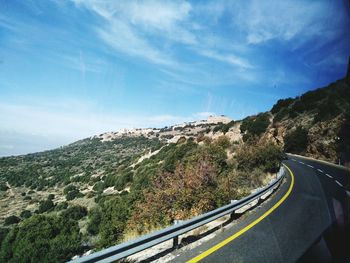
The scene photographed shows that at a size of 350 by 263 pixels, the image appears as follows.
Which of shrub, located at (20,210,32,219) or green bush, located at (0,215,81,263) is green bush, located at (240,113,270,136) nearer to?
green bush, located at (0,215,81,263)

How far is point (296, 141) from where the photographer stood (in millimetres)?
39094

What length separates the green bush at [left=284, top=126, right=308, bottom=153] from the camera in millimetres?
37125

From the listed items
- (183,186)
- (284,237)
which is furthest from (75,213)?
(284,237)

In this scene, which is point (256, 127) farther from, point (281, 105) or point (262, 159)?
point (262, 159)

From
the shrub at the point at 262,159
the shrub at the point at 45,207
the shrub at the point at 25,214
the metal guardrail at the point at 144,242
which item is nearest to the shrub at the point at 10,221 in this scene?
the shrub at the point at 25,214

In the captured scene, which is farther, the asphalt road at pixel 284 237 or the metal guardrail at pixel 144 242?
the asphalt road at pixel 284 237

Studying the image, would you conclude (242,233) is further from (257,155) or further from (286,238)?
(257,155)

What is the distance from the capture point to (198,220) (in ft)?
22.0

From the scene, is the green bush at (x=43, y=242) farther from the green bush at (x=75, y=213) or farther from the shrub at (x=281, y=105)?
the shrub at (x=281, y=105)

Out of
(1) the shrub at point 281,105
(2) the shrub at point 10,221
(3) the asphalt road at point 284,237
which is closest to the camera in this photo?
(3) the asphalt road at point 284,237

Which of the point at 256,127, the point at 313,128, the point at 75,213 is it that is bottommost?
the point at 75,213

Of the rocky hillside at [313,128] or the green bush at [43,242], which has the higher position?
the rocky hillside at [313,128]

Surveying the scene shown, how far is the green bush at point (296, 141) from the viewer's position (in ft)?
122

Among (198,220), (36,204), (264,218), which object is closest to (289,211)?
(264,218)
